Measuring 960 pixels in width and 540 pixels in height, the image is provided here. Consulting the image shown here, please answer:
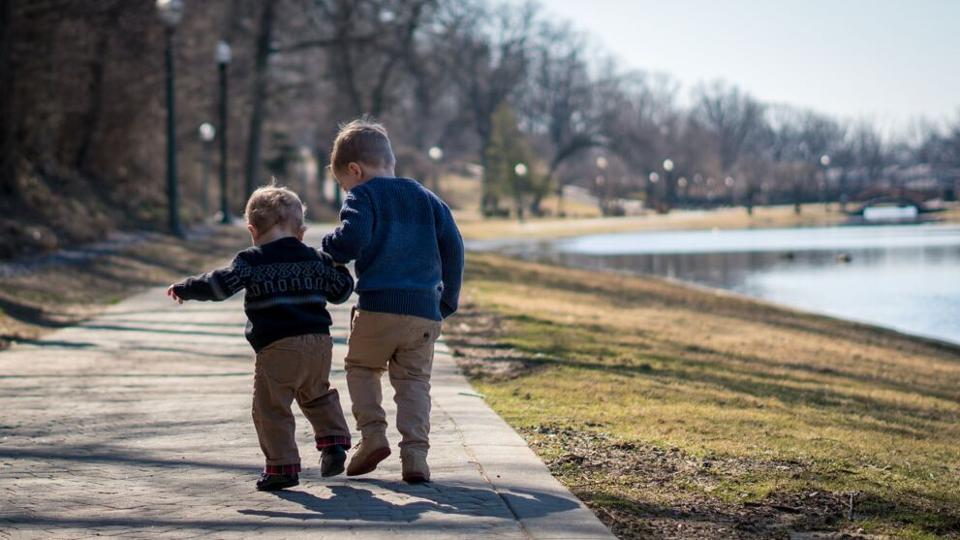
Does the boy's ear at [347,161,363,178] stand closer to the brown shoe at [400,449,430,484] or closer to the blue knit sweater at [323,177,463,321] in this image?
the blue knit sweater at [323,177,463,321]

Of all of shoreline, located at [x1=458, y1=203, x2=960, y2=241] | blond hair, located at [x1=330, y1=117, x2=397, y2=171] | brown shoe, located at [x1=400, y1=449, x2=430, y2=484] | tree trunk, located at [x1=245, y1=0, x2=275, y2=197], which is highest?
tree trunk, located at [x1=245, y1=0, x2=275, y2=197]

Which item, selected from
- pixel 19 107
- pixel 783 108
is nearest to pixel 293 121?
pixel 19 107

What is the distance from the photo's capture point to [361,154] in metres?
5.45

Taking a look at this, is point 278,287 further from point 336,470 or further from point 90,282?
point 90,282

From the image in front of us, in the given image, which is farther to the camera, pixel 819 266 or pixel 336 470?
pixel 819 266

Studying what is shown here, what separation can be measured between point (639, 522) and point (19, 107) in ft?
71.4

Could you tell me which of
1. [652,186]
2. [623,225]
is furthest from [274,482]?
[652,186]

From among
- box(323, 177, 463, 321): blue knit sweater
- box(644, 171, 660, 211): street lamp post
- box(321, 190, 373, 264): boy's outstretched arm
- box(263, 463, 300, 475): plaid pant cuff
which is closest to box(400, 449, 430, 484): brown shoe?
box(263, 463, 300, 475): plaid pant cuff

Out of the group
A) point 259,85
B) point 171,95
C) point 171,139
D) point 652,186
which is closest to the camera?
point 171,95

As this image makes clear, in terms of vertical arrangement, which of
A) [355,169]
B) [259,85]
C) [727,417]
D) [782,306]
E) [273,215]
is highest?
[259,85]

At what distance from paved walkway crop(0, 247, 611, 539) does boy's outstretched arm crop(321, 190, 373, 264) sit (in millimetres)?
1001

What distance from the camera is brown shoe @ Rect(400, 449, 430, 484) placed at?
5.27 m

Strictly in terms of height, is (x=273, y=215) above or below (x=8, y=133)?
below

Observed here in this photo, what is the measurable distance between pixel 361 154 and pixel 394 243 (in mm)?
430
